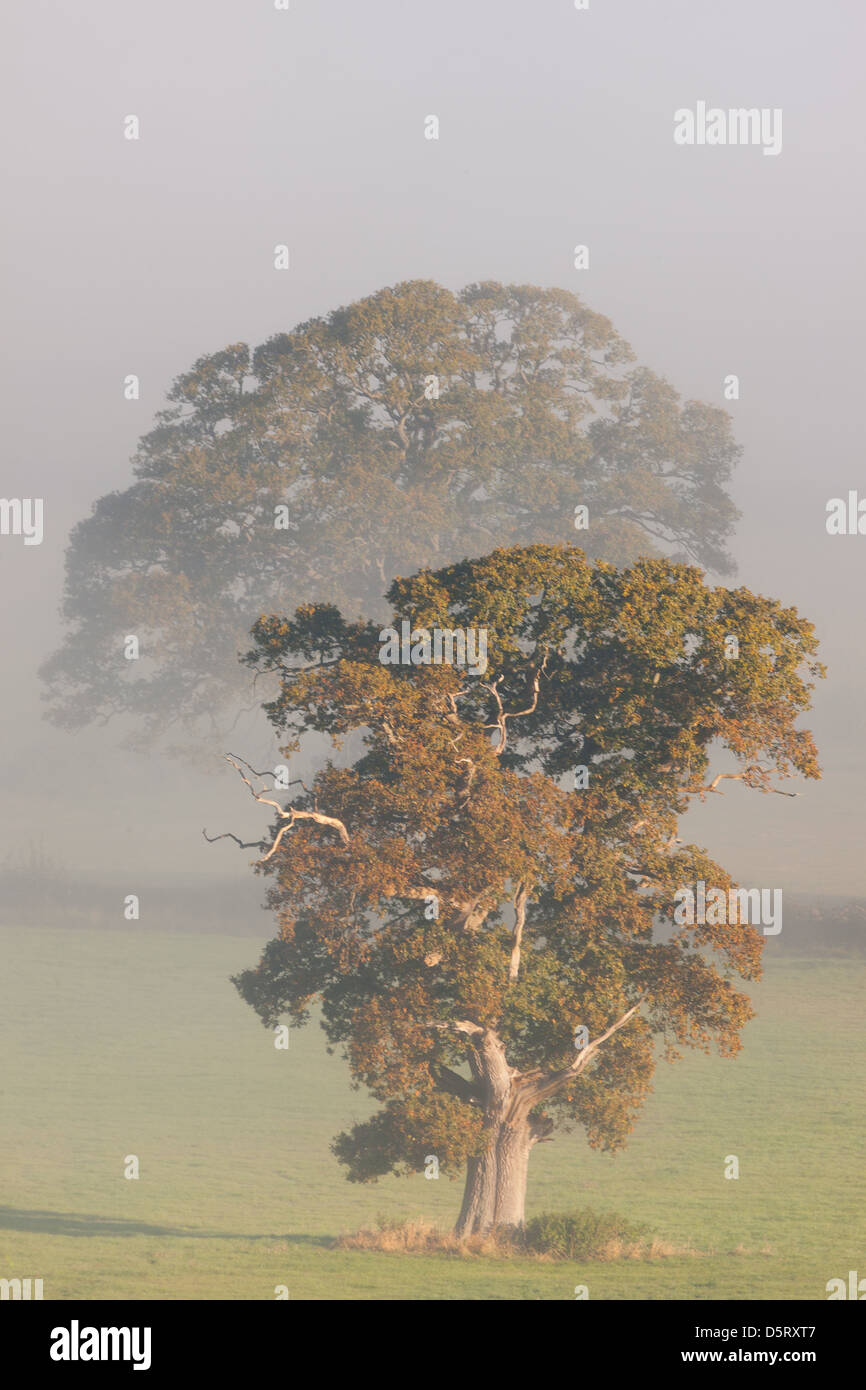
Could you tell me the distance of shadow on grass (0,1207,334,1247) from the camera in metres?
37.7

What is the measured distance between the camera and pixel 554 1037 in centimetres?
3291

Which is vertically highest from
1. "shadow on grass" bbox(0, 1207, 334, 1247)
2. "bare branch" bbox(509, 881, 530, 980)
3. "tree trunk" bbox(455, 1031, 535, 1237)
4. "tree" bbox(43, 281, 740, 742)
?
"tree" bbox(43, 281, 740, 742)

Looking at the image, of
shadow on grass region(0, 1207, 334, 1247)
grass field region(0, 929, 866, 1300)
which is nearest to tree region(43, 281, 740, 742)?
grass field region(0, 929, 866, 1300)

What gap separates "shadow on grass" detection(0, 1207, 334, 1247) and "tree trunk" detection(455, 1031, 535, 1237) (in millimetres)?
4207

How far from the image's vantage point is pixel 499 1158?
3366cm

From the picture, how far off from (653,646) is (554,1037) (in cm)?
812

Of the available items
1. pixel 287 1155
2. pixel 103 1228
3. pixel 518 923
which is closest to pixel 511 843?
pixel 518 923

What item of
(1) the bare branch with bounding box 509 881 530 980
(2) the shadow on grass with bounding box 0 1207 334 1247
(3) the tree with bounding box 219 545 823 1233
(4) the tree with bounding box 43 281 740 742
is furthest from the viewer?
(4) the tree with bounding box 43 281 740 742

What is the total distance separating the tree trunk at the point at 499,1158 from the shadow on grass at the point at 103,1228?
166 inches

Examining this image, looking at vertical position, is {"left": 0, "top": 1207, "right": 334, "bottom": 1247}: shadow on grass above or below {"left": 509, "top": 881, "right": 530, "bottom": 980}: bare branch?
below

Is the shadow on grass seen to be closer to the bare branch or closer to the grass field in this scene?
the grass field

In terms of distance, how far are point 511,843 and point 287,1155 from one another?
2293 centimetres

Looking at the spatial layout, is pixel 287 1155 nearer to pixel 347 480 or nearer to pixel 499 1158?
pixel 499 1158
